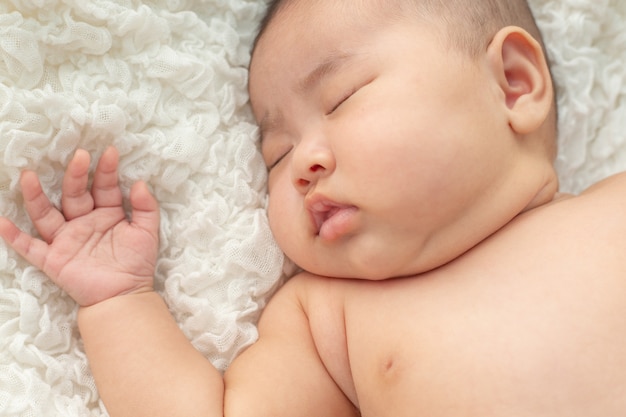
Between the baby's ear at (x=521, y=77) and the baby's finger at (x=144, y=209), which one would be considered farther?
the baby's finger at (x=144, y=209)

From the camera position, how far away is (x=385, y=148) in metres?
1.20

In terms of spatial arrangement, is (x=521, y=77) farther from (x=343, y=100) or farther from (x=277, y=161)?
(x=277, y=161)

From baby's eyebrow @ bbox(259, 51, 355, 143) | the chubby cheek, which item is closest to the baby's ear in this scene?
baby's eyebrow @ bbox(259, 51, 355, 143)

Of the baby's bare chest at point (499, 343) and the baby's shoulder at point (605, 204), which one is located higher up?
the baby's shoulder at point (605, 204)

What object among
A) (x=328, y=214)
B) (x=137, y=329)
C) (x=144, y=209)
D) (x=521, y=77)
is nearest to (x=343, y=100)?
(x=328, y=214)

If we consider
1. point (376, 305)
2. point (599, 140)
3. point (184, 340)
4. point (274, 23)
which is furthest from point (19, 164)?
point (599, 140)

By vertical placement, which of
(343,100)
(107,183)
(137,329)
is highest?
(343,100)

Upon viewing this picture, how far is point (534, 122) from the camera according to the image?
1.30 metres

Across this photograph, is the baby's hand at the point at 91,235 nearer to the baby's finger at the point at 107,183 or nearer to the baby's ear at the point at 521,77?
the baby's finger at the point at 107,183

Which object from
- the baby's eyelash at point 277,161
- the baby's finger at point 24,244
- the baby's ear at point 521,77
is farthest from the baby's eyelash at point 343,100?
the baby's finger at point 24,244

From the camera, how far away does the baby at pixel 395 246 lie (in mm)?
1165

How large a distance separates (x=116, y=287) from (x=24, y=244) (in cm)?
18

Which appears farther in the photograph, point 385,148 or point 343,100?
point 343,100

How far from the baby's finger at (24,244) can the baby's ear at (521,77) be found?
89 cm
